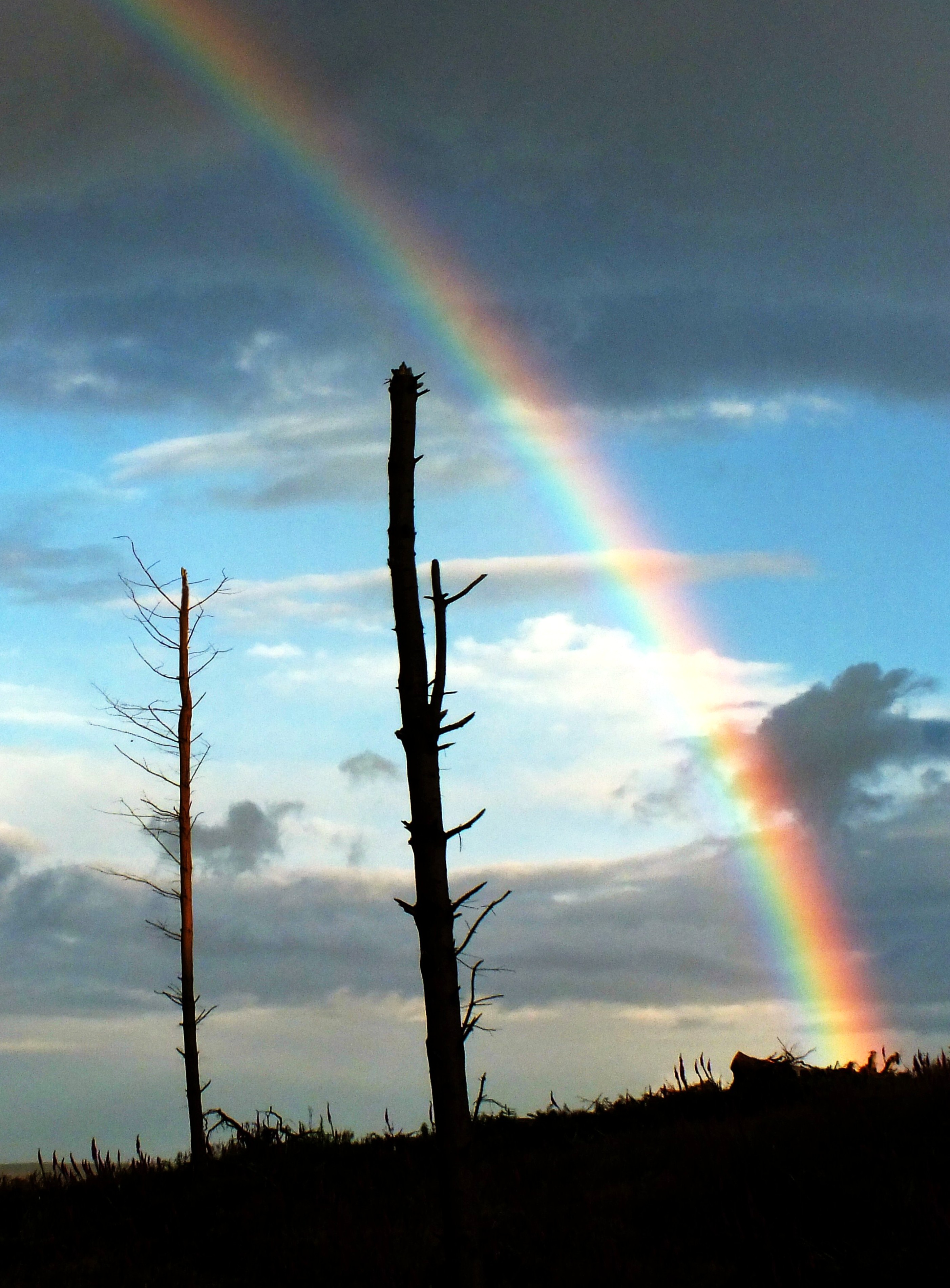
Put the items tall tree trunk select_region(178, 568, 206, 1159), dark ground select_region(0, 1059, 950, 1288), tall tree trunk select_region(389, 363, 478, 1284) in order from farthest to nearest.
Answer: tall tree trunk select_region(178, 568, 206, 1159) → dark ground select_region(0, 1059, 950, 1288) → tall tree trunk select_region(389, 363, 478, 1284)

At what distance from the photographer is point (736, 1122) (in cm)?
1573

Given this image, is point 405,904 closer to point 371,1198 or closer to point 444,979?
point 444,979

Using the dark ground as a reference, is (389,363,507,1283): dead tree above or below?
above

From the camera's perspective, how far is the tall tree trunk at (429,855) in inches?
284

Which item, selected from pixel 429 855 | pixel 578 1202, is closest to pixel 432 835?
pixel 429 855

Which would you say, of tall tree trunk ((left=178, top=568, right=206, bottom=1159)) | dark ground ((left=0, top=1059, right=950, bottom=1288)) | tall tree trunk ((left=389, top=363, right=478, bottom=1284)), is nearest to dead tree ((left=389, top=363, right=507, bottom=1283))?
tall tree trunk ((left=389, top=363, right=478, bottom=1284))

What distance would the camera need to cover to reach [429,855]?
758cm

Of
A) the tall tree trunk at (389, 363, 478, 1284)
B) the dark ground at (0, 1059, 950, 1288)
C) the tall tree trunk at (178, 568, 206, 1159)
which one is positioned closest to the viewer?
the tall tree trunk at (389, 363, 478, 1284)

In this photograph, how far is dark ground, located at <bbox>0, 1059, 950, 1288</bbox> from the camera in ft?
35.8

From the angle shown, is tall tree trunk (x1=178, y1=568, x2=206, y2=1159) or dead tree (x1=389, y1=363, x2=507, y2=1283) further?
tall tree trunk (x1=178, y1=568, x2=206, y2=1159)

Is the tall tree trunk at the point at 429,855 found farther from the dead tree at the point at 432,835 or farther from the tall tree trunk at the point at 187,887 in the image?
the tall tree trunk at the point at 187,887

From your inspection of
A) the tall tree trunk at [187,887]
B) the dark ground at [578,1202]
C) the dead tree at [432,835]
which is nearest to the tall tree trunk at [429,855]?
the dead tree at [432,835]

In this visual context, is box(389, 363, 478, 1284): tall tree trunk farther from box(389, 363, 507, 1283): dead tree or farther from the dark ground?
the dark ground

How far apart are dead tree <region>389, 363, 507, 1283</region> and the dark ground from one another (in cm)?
→ 318
